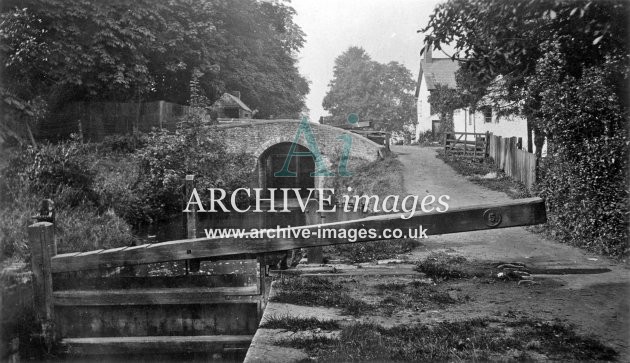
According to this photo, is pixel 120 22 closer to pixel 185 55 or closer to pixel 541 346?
pixel 185 55

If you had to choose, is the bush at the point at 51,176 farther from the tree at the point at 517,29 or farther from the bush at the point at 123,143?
the tree at the point at 517,29

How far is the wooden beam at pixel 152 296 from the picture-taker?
642 centimetres

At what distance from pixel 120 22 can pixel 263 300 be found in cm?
1840

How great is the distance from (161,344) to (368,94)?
3615 cm

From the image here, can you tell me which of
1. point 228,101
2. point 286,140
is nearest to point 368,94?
point 228,101

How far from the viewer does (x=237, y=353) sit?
21.3 ft

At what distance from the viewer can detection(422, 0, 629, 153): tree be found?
5.00 m

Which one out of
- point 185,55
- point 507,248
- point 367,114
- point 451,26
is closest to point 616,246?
point 507,248

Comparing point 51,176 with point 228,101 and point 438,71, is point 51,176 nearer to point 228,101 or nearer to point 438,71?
point 228,101

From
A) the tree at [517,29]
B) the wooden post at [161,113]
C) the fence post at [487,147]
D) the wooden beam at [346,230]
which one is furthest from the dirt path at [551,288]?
the wooden post at [161,113]

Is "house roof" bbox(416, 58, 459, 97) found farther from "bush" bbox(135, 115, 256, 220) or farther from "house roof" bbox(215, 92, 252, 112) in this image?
"bush" bbox(135, 115, 256, 220)

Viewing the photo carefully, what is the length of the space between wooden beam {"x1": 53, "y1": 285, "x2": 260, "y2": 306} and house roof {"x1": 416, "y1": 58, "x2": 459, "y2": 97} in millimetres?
36125

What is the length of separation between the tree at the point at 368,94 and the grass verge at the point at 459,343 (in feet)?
114

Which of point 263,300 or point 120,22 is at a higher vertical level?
point 120,22
